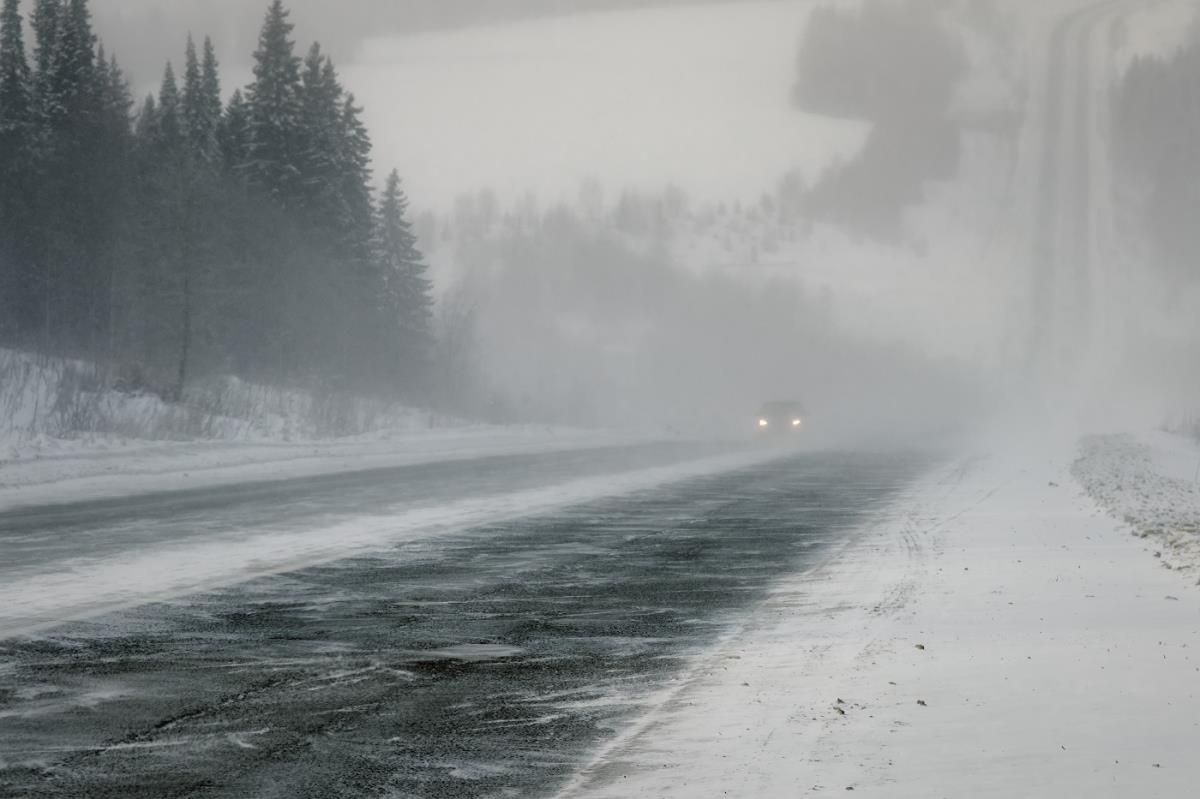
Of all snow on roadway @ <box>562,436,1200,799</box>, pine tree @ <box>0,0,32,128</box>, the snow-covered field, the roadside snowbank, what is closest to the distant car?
the snow-covered field

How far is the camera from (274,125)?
65.2 meters

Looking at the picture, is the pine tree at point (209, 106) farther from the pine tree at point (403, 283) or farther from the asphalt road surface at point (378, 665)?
the asphalt road surface at point (378, 665)

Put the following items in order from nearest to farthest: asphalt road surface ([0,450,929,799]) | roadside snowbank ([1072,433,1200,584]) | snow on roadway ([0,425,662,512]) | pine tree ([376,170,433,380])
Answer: asphalt road surface ([0,450,929,799]), roadside snowbank ([1072,433,1200,584]), snow on roadway ([0,425,662,512]), pine tree ([376,170,433,380])

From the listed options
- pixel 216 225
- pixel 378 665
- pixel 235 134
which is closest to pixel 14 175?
pixel 235 134

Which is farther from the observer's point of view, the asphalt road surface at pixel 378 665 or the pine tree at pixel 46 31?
the pine tree at pixel 46 31

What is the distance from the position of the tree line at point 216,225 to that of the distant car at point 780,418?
2221 cm

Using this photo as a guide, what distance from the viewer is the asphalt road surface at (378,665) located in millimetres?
5078

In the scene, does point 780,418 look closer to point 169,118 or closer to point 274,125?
point 274,125

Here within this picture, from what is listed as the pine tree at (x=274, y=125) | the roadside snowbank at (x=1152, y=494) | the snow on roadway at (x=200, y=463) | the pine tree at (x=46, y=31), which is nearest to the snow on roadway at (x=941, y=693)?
the roadside snowbank at (x=1152, y=494)

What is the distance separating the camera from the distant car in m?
58.3

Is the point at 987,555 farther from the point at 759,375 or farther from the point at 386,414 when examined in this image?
the point at 759,375

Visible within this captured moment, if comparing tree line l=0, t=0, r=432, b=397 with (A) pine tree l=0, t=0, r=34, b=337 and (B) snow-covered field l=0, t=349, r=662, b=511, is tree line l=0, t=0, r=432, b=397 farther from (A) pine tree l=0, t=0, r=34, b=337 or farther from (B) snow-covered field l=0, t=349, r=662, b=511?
(B) snow-covered field l=0, t=349, r=662, b=511

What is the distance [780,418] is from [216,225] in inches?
1028

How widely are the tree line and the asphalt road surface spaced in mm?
43010
